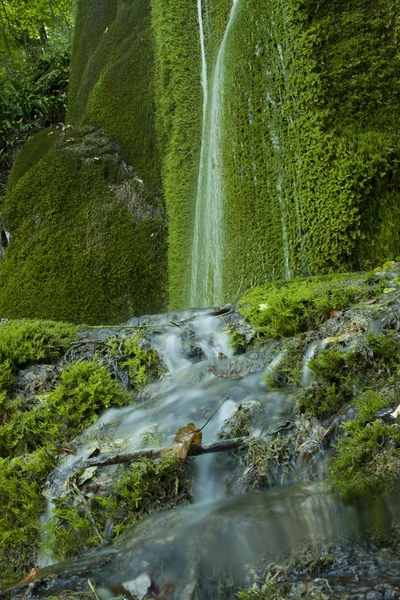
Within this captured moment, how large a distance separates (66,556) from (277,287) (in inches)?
130

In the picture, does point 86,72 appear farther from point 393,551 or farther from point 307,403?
point 393,551

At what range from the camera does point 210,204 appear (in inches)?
324

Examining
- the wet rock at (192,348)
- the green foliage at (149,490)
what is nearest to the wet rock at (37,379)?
the wet rock at (192,348)

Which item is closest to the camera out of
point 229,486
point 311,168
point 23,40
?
Result: point 229,486

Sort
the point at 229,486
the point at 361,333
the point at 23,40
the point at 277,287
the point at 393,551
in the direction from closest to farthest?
1. the point at 393,551
2. the point at 229,486
3. the point at 361,333
4. the point at 277,287
5. the point at 23,40

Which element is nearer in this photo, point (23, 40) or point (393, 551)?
point (393, 551)

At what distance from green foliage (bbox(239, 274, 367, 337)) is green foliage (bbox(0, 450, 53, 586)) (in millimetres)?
2058

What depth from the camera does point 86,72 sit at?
38.6ft

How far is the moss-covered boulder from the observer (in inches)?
360

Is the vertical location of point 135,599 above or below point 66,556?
above

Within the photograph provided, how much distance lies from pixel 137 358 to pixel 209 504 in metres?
2.35

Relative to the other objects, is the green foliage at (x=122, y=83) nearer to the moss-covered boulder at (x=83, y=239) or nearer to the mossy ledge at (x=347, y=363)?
the moss-covered boulder at (x=83, y=239)

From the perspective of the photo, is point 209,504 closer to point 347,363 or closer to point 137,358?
point 347,363

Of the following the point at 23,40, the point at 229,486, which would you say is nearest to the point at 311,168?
the point at 229,486
